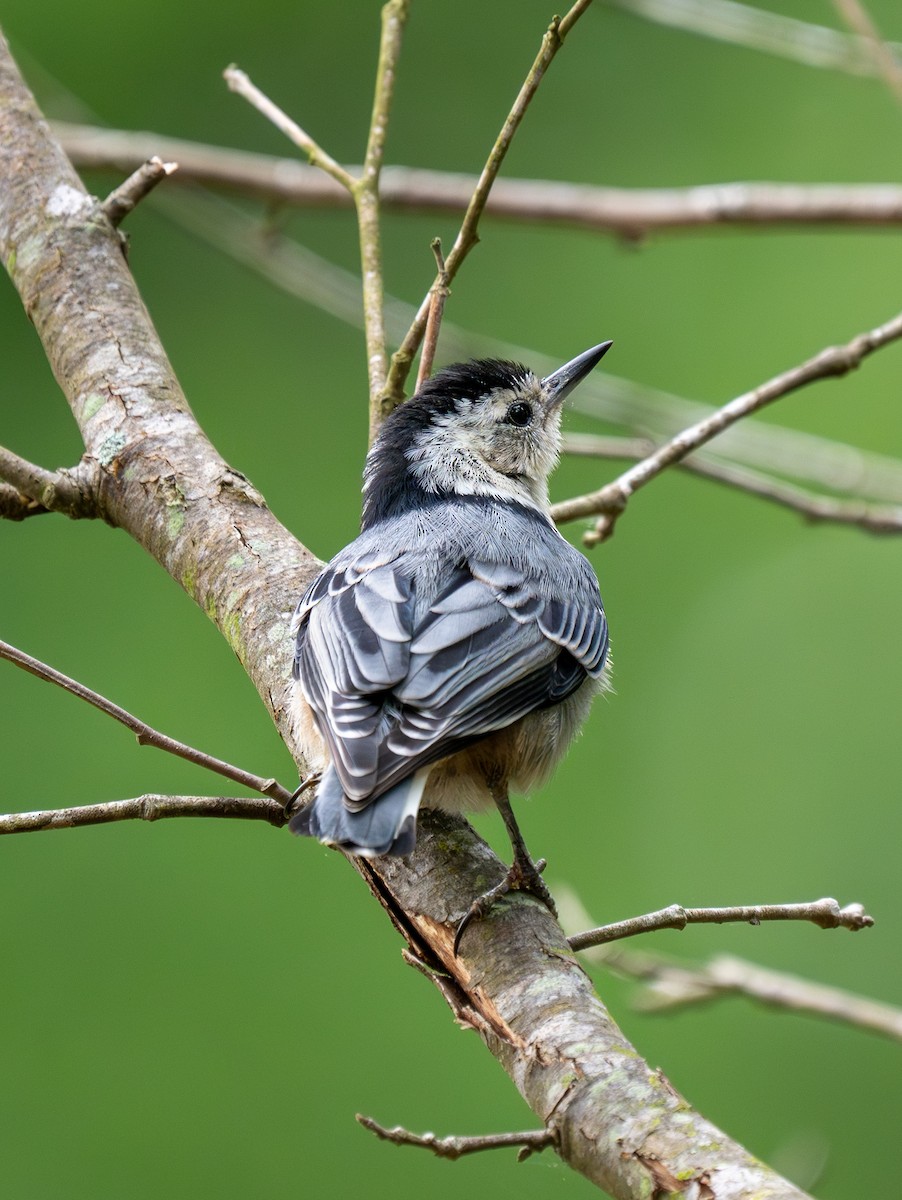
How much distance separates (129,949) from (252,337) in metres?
2.58

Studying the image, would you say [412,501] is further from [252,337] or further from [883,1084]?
[252,337]

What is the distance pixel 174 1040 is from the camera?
4.33 m

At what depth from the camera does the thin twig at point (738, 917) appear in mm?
1509

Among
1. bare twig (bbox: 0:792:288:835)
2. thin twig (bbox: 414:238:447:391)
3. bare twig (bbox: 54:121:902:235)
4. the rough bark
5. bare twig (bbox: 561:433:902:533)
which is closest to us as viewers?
the rough bark

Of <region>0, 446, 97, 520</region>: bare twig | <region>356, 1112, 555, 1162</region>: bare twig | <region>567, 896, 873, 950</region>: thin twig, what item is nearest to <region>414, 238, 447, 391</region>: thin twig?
<region>0, 446, 97, 520</region>: bare twig

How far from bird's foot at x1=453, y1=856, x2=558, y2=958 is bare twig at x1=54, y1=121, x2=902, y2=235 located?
196 centimetres

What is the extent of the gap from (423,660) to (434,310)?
0.64m

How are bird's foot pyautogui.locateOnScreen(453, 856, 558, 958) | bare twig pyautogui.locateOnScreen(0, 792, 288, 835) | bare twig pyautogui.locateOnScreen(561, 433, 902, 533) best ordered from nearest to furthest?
bare twig pyautogui.locateOnScreen(0, 792, 288, 835) → bird's foot pyautogui.locateOnScreen(453, 856, 558, 958) → bare twig pyautogui.locateOnScreen(561, 433, 902, 533)

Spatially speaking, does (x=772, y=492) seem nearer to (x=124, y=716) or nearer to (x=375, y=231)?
(x=375, y=231)

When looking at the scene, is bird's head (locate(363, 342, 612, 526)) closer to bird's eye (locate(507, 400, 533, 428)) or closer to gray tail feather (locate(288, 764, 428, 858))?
bird's eye (locate(507, 400, 533, 428))

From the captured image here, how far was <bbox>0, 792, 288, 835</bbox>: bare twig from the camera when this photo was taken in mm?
1497

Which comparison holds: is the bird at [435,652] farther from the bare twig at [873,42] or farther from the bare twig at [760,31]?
the bare twig at [760,31]

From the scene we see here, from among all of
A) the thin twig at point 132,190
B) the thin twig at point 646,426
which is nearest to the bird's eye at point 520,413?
the thin twig at point 646,426

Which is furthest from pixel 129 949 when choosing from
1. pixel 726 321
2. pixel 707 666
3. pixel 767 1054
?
pixel 726 321
